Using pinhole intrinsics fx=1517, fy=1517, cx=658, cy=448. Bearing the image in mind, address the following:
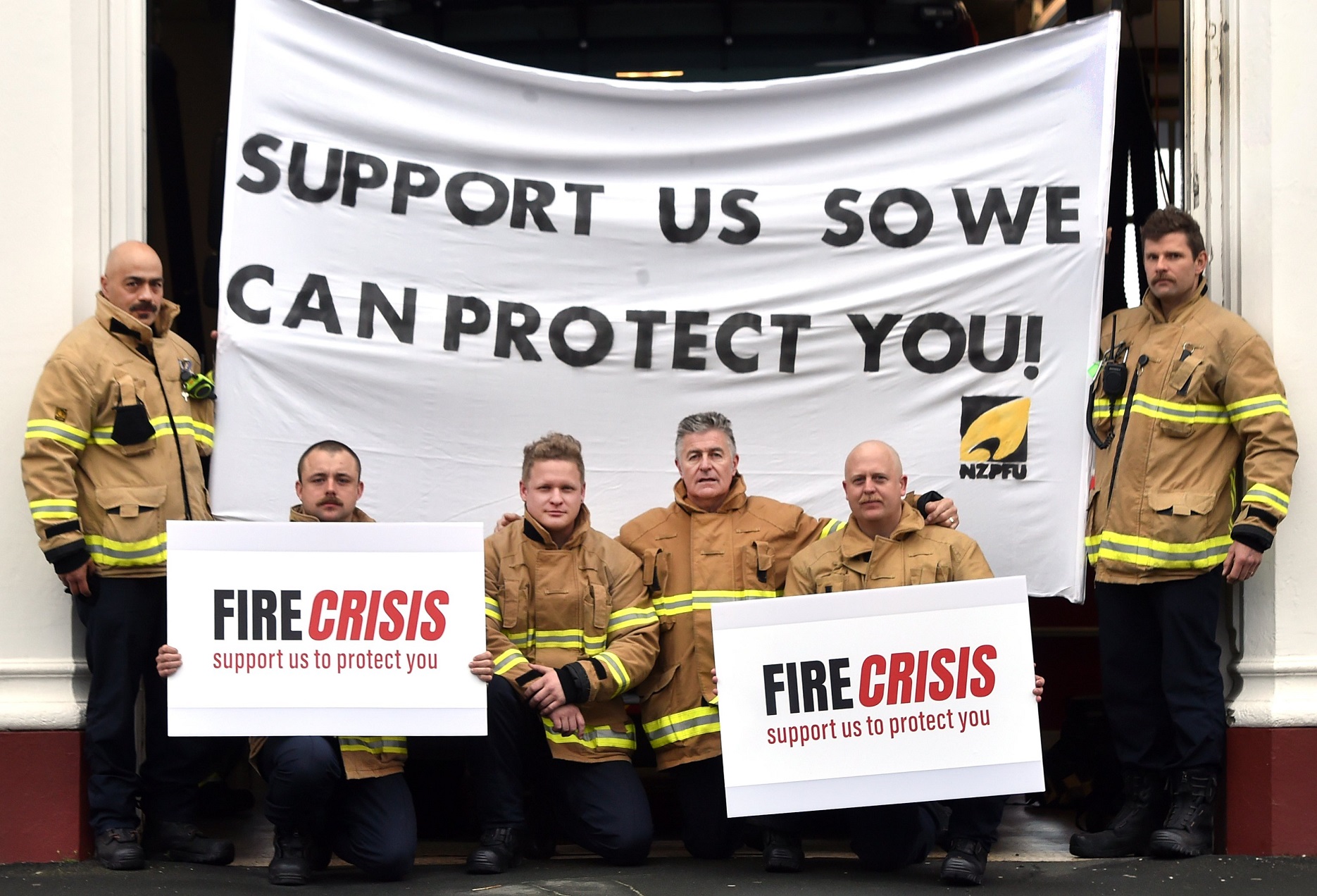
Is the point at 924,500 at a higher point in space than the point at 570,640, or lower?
higher

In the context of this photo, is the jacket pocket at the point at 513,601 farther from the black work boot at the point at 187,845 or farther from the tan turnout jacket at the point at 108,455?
the black work boot at the point at 187,845

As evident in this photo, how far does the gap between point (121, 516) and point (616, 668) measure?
1707mm

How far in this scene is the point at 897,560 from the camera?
16.2 feet

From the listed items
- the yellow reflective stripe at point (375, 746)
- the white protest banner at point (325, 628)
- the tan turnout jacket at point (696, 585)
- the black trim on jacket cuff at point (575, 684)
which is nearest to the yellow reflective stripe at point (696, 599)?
the tan turnout jacket at point (696, 585)

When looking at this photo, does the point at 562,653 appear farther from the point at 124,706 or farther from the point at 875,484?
the point at 124,706

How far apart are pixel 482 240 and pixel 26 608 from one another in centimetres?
207

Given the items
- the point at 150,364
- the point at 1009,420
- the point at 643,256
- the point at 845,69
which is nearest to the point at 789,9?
the point at 845,69

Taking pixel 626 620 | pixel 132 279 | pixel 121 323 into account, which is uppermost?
pixel 132 279

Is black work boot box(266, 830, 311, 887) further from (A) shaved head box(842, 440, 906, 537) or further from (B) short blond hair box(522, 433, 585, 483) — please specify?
(A) shaved head box(842, 440, 906, 537)

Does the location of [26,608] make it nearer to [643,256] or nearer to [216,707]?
[216,707]

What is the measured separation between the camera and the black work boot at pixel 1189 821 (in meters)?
5.03

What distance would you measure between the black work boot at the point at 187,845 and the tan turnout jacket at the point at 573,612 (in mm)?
1131

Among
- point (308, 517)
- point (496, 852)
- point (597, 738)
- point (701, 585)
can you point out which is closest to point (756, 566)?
point (701, 585)

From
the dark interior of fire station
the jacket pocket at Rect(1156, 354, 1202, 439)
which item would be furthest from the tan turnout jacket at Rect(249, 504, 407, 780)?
the jacket pocket at Rect(1156, 354, 1202, 439)
